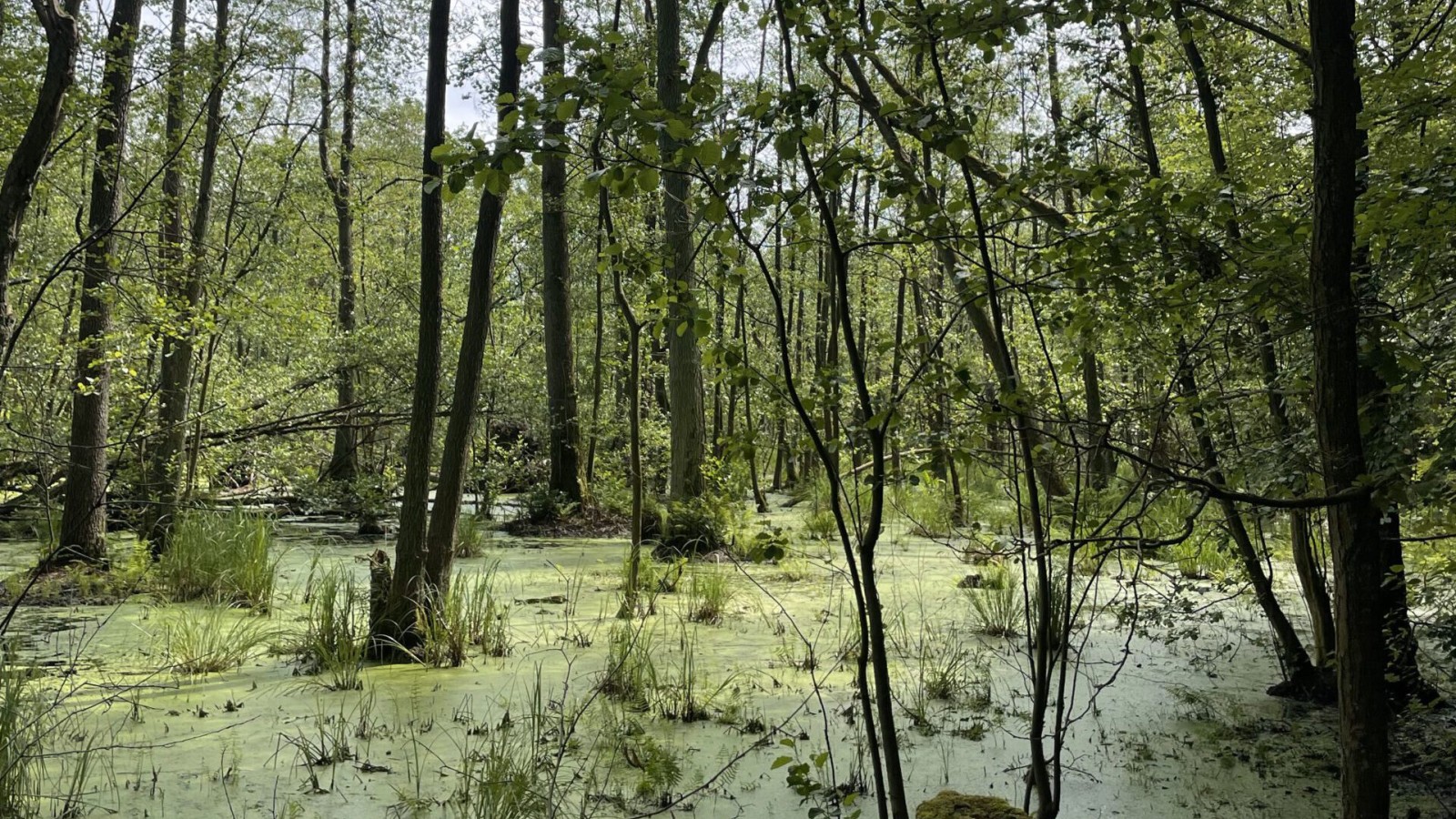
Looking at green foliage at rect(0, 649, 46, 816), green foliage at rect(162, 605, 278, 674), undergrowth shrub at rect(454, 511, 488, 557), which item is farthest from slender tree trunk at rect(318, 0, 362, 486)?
green foliage at rect(0, 649, 46, 816)

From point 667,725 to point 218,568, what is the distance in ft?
11.4

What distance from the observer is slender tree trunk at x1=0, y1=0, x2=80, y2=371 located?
3123mm

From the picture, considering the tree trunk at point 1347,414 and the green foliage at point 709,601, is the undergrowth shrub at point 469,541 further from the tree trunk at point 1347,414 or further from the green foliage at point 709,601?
the tree trunk at point 1347,414

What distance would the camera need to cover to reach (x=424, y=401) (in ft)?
13.4

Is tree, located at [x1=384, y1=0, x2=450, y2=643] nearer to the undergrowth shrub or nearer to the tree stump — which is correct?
the tree stump

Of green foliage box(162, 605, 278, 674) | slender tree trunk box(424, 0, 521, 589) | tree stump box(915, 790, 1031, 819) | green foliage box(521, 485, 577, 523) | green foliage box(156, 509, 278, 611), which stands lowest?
tree stump box(915, 790, 1031, 819)

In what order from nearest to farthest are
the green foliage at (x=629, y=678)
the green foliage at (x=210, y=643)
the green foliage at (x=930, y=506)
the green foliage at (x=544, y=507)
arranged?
1. the green foliage at (x=629, y=678)
2. the green foliage at (x=210, y=643)
3. the green foliage at (x=930, y=506)
4. the green foliage at (x=544, y=507)

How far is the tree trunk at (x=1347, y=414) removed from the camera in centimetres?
158

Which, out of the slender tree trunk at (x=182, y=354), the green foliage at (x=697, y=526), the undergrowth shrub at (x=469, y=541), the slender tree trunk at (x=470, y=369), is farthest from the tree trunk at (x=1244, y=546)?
the slender tree trunk at (x=182, y=354)

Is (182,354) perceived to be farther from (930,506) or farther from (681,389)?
(930,506)

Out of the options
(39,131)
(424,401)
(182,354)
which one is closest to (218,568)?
(424,401)

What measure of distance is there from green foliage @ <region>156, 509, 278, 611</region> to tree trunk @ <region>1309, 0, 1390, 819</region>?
498 cm

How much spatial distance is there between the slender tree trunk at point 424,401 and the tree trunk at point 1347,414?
3377mm

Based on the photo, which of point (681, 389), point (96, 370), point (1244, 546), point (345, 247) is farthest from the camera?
point (345, 247)
